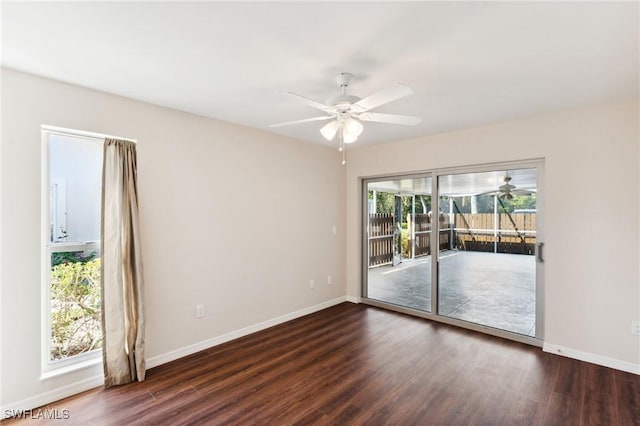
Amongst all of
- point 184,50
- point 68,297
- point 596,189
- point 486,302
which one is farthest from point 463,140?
point 68,297

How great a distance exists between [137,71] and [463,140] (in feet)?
11.6

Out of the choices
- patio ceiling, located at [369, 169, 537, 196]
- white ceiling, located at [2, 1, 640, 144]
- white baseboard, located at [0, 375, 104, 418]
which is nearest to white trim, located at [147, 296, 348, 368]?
white baseboard, located at [0, 375, 104, 418]

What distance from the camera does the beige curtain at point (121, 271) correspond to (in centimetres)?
255

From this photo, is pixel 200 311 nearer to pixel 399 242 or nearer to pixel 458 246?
pixel 399 242

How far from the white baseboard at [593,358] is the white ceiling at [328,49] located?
2.46 metres

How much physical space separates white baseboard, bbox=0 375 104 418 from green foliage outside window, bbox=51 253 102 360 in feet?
0.84

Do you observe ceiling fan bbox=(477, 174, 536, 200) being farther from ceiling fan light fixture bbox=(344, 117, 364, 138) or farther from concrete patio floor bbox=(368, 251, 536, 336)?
ceiling fan light fixture bbox=(344, 117, 364, 138)

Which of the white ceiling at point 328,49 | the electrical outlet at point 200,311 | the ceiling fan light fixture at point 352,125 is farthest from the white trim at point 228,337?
the ceiling fan light fixture at point 352,125

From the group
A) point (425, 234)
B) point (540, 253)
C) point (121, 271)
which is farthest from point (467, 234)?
point (121, 271)

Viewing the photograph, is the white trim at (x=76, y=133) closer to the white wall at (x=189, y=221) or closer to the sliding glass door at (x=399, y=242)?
the white wall at (x=189, y=221)

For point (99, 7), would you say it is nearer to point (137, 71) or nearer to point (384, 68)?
point (137, 71)

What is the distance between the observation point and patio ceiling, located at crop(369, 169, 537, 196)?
11.6 ft

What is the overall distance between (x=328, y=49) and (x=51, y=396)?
3292 millimetres

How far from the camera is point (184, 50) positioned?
195 centimetres
